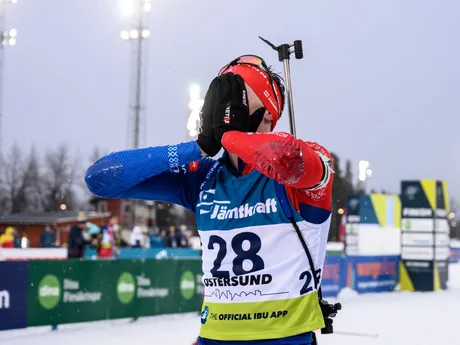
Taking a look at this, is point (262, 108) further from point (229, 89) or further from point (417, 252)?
point (417, 252)

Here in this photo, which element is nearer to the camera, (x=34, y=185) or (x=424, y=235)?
(x=424, y=235)

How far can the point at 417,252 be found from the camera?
19.0 metres

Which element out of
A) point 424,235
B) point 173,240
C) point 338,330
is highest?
point 424,235

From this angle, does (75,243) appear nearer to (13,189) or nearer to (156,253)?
(156,253)

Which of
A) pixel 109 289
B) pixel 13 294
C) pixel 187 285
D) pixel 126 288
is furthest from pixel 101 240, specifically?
pixel 13 294

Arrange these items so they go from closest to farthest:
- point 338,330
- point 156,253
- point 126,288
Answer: point 338,330
point 126,288
point 156,253

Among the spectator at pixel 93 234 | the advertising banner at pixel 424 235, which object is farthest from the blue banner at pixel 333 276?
the spectator at pixel 93 234

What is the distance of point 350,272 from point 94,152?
49502 mm

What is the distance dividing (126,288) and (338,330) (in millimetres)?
3706

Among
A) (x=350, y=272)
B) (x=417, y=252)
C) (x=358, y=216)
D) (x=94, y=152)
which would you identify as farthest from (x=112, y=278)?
(x=94, y=152)

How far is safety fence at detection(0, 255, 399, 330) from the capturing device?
30.4 ft

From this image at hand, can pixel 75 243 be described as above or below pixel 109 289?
above

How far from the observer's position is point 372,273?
58.7 feet

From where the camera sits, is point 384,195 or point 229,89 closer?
point 229,89
